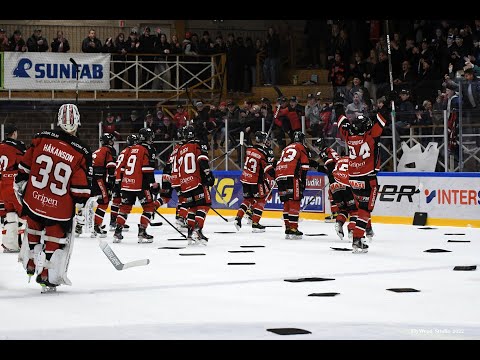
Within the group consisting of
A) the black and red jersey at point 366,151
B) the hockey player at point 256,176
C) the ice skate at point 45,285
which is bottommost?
the ice skate at point 45,285

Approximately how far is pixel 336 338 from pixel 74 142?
3.66 metres

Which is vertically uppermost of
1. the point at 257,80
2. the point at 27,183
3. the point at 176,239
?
the point at 257,80

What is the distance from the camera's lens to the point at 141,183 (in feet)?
51.3

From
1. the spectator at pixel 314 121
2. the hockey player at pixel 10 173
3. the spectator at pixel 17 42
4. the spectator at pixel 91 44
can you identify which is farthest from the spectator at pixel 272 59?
the hockey player at pixel 10 173

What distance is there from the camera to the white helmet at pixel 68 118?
9547mm

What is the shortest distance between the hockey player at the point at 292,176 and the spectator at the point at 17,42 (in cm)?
1225

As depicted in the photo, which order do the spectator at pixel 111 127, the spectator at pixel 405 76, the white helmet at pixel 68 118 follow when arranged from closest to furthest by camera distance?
the white helmet at pixel 68 118
the spectator at pixel 405 76
the spectator at pixel 111 127

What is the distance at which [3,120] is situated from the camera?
25.7m

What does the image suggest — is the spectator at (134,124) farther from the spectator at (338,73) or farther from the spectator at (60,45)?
the spectator at (338,73)

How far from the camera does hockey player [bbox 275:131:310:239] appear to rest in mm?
16125

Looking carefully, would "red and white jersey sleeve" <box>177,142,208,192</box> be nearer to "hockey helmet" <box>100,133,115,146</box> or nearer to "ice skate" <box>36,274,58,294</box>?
"hockey helmet" <box>100,133,115,146</box>

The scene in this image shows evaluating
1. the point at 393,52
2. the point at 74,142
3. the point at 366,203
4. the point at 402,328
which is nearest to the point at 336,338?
the point at 402,328

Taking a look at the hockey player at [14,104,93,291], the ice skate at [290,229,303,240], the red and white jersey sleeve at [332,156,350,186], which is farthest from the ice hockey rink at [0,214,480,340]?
the red and white jersey sleeve at [332,156,350,186]
